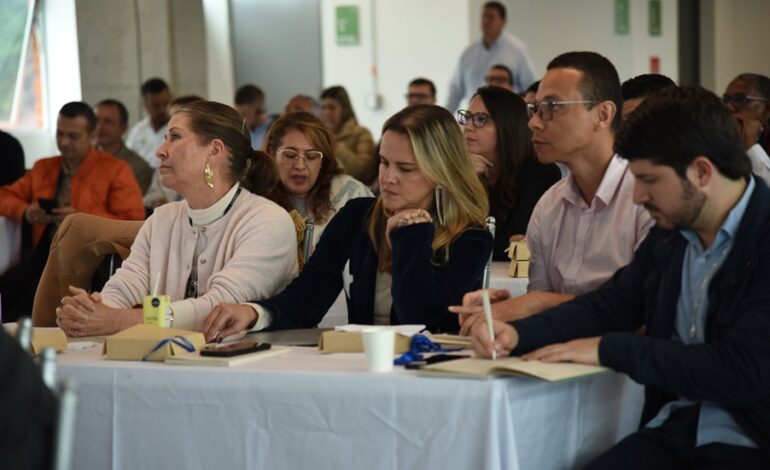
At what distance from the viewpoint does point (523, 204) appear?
482cm

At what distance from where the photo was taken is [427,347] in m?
2.65

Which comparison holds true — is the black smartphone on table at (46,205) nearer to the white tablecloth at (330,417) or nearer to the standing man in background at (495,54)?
the white tablecloth at (330,417)

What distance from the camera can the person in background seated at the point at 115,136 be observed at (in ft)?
27.8

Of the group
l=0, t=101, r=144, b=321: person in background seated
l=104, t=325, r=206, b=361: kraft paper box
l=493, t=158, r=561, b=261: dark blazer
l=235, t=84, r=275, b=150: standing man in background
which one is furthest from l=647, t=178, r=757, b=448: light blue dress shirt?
l=235, t=84, r=275, b=150: standing man in background

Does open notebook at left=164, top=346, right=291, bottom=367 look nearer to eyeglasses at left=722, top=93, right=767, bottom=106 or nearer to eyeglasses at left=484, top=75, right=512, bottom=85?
eyeglasses at left=722, top=93, right=767, bottom=106

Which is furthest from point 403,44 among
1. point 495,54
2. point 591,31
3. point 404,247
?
point 404,247

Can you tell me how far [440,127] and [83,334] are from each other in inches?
43.4

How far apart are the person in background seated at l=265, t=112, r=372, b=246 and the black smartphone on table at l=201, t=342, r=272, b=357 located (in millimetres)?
2046

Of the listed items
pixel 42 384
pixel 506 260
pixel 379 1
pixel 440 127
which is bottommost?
pixel 506 260

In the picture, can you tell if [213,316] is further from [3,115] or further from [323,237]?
[3,115]

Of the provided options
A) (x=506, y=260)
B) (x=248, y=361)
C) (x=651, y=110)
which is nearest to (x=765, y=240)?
(x=651, y=110)

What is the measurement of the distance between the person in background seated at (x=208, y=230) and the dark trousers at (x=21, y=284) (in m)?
2.15

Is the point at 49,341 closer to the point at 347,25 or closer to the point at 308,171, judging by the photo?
the point at 308,171

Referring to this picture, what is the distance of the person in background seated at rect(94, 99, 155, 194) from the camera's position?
27.8 feet
